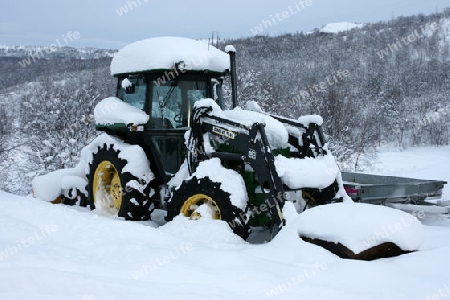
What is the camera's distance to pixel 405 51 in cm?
8656

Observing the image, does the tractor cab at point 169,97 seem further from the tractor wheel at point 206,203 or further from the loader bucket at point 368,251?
the loader bucket at point 368,251

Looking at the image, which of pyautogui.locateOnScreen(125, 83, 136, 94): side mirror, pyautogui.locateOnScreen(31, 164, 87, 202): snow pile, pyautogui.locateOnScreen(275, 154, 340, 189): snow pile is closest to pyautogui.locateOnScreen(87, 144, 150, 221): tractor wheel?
pyautogui.locateOnScreen(31, 164, 87, 202): snow pile

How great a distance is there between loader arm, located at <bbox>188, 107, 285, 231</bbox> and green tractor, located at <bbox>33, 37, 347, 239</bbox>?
1cm

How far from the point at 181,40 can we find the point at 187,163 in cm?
192

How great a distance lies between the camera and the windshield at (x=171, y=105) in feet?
20.9

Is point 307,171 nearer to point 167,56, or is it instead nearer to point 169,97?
point 169,97

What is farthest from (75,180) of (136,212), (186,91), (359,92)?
(359,92)

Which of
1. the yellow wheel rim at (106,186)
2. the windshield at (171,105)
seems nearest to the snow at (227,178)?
the windshield at (171,105)

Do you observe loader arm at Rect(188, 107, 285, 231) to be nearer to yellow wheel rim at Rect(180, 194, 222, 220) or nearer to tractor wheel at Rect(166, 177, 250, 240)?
tractor wheel at Rect(166, 177, 250, 240)

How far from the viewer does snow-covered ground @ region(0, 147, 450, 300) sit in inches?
117

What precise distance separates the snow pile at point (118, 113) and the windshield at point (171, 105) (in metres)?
0.18

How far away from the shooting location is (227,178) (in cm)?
502

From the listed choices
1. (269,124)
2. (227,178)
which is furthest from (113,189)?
(269,124)

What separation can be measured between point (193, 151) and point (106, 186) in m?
2.16
